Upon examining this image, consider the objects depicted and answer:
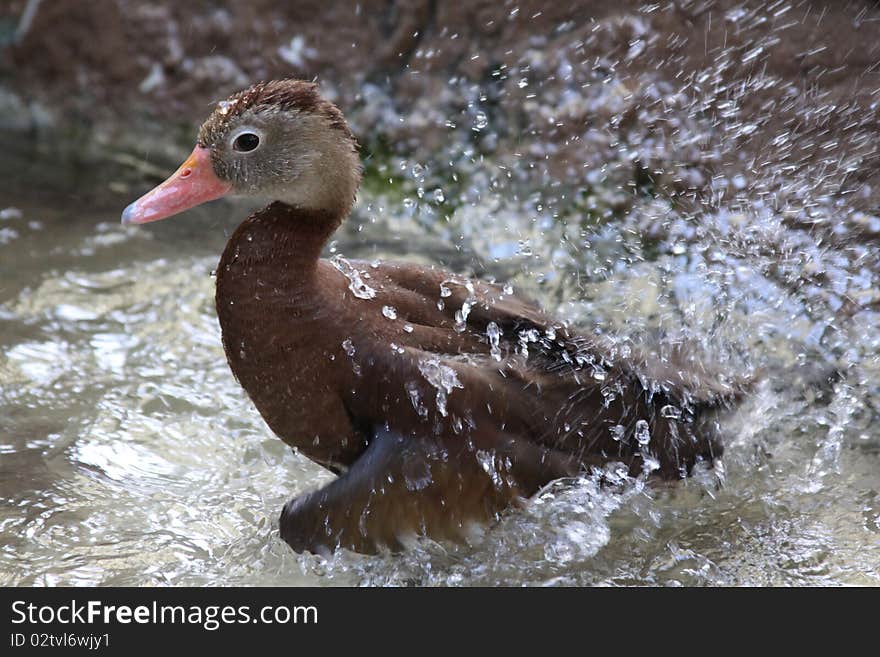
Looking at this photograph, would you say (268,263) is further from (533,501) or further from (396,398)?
(533,501)

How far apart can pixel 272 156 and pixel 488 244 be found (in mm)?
1659

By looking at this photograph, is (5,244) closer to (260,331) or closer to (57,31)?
(57,31)

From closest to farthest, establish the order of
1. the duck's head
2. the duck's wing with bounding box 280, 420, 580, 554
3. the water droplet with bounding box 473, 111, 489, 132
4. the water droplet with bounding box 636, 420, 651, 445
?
the duck's wing with bounding box 280, 420, 580, 554 → the duck's head → the water droplet with bounding box 636, 420, 651, 445 → the water droplet with bounding box 473, 111, 489, 132

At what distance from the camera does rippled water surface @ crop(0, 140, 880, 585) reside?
8.48ft

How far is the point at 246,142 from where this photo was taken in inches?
101

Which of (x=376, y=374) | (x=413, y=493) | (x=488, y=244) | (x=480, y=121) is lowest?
(x=413, y=493)

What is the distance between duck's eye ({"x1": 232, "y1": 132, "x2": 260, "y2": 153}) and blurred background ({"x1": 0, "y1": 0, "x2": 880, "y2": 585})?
3.14 feet

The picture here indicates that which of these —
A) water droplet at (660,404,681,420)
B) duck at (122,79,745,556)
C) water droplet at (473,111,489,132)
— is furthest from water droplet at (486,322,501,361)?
water droplet at (473,111,489,132)

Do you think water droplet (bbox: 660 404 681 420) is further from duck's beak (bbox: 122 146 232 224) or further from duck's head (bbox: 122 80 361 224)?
duck's beak (bbox: 122 146 232 224)

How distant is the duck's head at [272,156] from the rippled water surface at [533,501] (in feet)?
2.62

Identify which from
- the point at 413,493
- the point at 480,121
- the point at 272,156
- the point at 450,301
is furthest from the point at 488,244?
the point at 413,493

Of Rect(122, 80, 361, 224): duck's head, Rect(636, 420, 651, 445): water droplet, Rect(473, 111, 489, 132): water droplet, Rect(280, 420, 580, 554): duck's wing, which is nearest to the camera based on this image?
Rect(280, 420, 580, 554): duck's wing

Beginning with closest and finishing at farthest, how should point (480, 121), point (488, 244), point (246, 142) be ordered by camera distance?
point (246, 142) → point (488, 244) → point (480, 121)

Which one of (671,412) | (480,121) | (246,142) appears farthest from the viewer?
(480,121)
